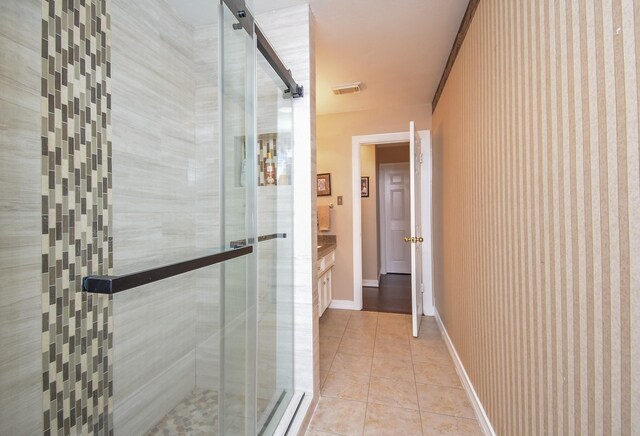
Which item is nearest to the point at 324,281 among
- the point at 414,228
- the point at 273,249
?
the point at 414,228

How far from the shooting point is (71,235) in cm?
81

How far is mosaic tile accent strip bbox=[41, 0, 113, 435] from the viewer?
0.76 meters

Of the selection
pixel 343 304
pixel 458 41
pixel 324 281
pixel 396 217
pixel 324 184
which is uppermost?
pixel 458 41

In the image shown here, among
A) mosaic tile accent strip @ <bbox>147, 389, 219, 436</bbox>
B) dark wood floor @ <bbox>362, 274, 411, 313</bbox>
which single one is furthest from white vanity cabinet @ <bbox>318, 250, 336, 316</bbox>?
mosaic tile accent strip @ <bbox>147, 389, 219, 436</bbox>

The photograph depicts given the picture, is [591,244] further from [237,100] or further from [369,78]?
[369,78]

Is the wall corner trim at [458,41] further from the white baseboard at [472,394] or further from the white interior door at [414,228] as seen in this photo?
the white baseboard at [472,394]

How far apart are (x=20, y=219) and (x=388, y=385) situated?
2.07m

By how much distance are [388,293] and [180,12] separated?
12.8 ft

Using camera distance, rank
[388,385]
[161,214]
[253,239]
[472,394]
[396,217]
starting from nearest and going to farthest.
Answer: [161,214] < [253,239] < [472,394] < [388,385] < [396,217]

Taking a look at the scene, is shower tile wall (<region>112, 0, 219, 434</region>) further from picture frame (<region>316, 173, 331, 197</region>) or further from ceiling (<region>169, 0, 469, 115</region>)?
picture frame (<region>316, 173, 331, 197</region>)

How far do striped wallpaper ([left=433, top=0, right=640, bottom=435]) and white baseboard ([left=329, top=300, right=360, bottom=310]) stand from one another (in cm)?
180

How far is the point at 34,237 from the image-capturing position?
0.78m

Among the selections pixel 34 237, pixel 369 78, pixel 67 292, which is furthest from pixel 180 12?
pixel 369 78

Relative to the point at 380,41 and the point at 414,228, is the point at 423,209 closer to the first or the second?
the point at 414,228
